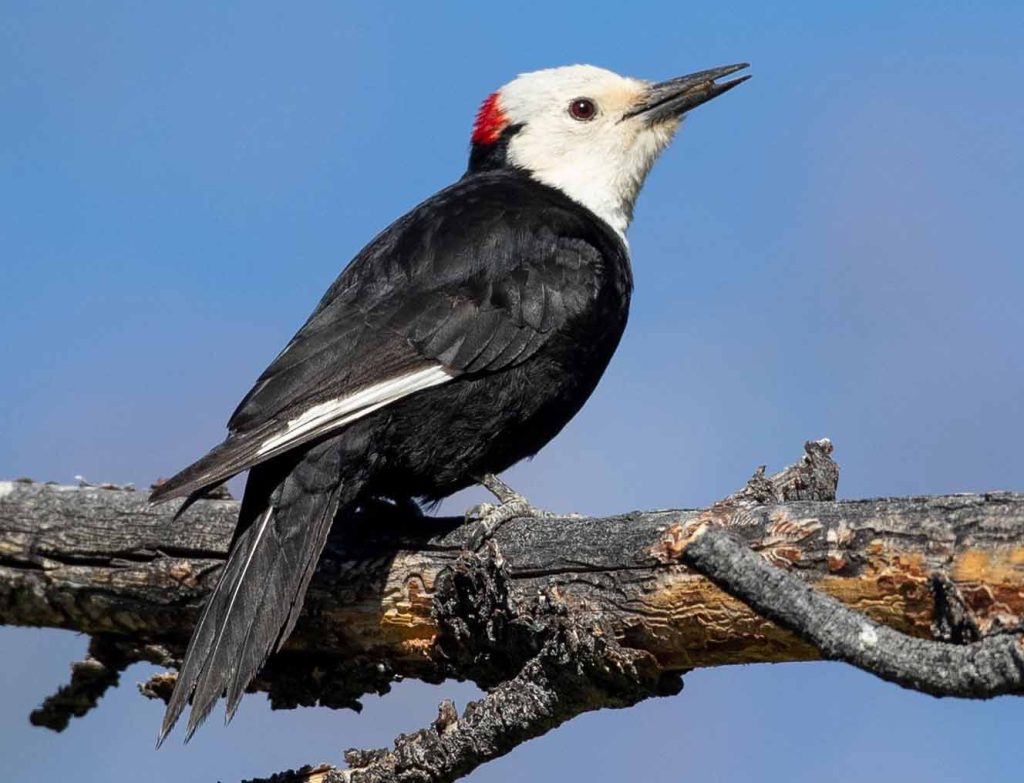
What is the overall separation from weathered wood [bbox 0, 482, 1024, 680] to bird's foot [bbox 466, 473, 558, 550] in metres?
0.05

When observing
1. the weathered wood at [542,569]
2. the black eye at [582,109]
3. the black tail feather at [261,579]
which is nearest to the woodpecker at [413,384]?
the black tail feather at [261,579]

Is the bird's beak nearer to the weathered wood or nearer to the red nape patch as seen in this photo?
the red nape patch

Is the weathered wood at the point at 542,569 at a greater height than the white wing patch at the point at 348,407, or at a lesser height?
lesser

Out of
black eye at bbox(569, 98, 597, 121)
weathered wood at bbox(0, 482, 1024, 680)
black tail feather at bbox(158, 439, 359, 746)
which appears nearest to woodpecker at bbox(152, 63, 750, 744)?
black tail feather at bbox(158, 439, 359, 746)

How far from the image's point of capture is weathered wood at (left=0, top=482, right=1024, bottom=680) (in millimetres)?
3230

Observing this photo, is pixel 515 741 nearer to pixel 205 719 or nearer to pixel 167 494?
pixel 205 719

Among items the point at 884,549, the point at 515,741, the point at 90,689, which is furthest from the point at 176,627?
the point at 884,549

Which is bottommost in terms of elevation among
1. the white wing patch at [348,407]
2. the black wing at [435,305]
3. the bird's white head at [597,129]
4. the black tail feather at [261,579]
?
the black tail feather at [261,579]

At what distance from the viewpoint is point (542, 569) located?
12.9ft

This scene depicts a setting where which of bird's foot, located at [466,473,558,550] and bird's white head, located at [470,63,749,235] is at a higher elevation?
bird's white head, located at [470,63,749,235]

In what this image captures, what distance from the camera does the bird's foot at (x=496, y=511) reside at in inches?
164

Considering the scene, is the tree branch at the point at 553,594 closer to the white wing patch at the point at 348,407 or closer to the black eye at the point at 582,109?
the white wing patch at the point at 348,407

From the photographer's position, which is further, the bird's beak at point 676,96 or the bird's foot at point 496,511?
the bird's beak at point 676,96

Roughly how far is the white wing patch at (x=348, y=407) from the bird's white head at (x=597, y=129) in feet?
5.22
